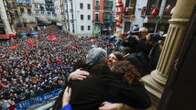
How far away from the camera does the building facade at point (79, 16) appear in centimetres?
3262

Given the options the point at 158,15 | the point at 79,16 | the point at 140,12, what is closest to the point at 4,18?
the point at 79,16

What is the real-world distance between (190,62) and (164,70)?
125 centimetres

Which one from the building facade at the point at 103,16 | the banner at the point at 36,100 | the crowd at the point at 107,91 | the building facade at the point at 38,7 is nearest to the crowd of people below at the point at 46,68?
the crowd at the point at 107,91

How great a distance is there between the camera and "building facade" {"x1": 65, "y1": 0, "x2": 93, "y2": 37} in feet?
107

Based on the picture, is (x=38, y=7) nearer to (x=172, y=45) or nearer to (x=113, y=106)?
(x=172, y=45)

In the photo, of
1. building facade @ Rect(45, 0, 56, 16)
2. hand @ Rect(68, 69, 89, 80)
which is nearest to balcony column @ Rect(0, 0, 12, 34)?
building facade @ Rect(45, 0, 56, 16)

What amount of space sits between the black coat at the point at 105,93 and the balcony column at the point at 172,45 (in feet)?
2.04

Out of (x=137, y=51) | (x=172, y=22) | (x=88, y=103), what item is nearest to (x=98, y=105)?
(x=88, y=103)

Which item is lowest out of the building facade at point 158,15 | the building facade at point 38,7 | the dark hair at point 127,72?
the dark hair at point 127,72

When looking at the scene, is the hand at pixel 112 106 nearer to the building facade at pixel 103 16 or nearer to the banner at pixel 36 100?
the banner at pixel 36 100

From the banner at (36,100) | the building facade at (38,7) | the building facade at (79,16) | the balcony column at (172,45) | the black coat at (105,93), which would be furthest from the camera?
the building facade at (38,7)

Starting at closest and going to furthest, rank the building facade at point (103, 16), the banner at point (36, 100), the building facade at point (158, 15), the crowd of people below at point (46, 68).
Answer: the crowd of people below at point (46, 68)
the banner at point (36, 100)
the building facade at point (158, 15)
the building facade at point (103, 16)

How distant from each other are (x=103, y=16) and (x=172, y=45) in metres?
34.3

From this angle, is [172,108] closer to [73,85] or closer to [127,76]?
[127,76]
